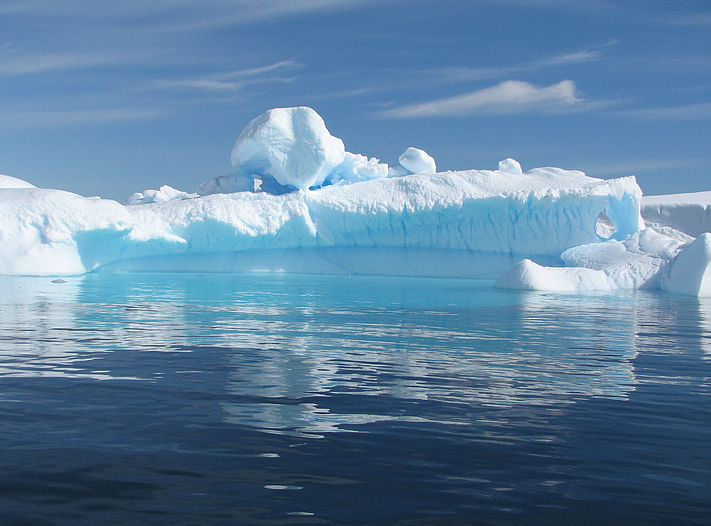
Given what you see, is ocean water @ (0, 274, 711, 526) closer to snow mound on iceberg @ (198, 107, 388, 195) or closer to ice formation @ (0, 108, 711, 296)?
ice formation @ (0, 108, 711, 296)

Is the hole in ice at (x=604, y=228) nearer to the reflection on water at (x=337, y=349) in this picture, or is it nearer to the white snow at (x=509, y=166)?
the white snow at (x=509, y=166)

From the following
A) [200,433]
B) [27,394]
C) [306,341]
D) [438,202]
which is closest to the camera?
[200,433]

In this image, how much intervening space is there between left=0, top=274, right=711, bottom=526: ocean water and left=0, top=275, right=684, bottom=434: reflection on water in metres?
0.03

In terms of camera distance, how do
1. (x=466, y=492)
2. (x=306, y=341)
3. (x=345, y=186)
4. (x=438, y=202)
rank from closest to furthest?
(x=466, y=492) → (x=306, y=341) → (x=438, y=202) → (x=345, y=186)

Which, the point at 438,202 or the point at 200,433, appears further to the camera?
the point at 438,202

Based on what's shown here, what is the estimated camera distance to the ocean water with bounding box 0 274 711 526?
2.35 metres

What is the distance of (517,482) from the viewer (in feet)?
8.48

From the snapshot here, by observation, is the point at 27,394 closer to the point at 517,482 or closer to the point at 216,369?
the point at 216,369

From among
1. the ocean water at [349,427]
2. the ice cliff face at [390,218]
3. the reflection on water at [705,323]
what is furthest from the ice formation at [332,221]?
the ocean water at [349,427]

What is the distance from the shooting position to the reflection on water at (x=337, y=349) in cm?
393

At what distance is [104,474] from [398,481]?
1133 millimetres

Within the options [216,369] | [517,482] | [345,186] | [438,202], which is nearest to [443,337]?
[216,369]

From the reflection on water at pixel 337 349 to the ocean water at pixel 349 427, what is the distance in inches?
1.1

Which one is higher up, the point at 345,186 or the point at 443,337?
the point at 345,186
